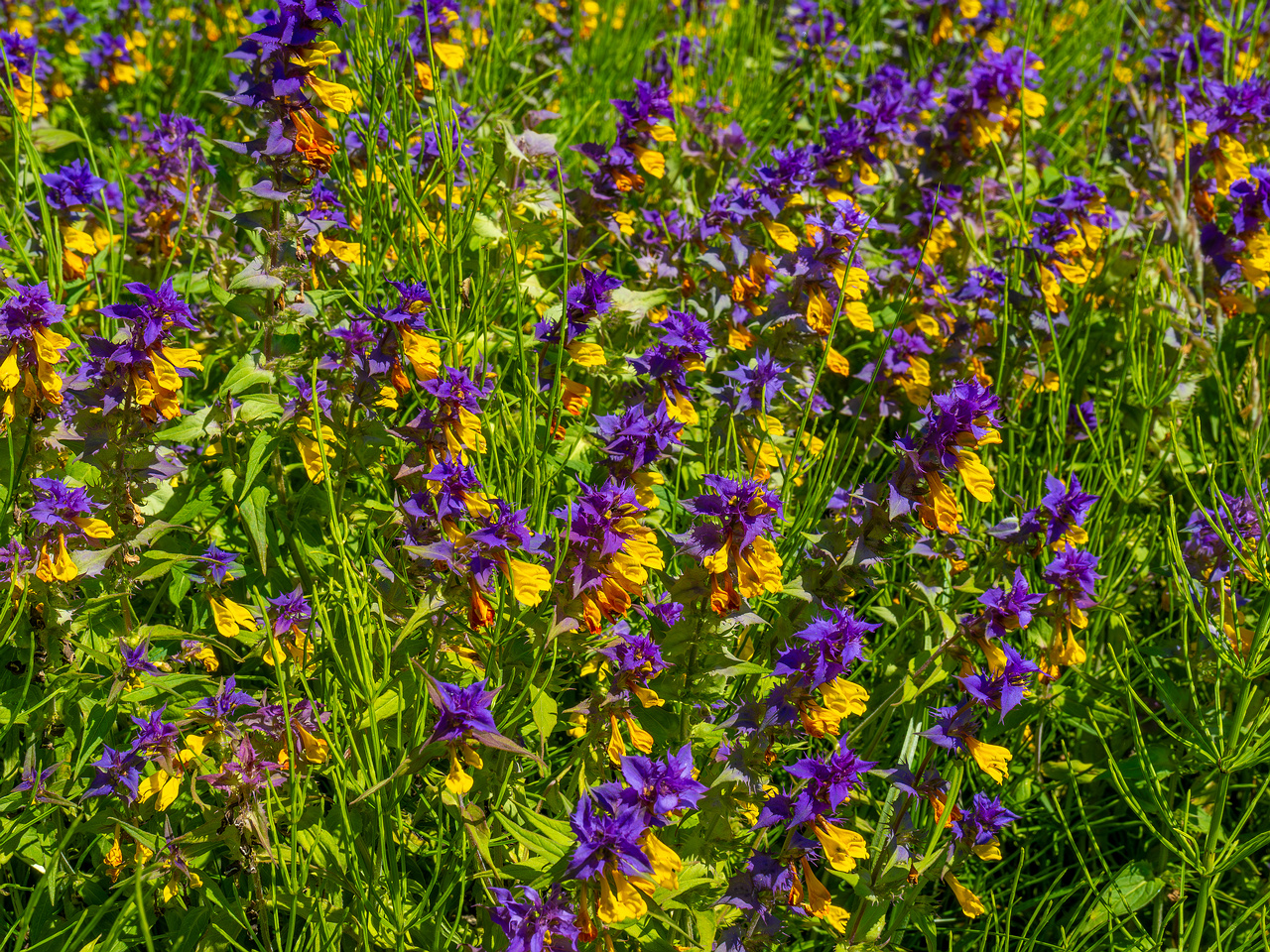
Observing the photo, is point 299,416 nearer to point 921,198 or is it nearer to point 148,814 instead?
point 148,814

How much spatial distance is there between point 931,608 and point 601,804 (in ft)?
3.18

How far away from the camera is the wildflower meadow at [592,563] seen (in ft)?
5.23

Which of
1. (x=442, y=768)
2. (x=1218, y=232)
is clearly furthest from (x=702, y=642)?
(x=1218, y=232)

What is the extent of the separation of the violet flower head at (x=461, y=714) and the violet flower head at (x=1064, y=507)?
1.19m

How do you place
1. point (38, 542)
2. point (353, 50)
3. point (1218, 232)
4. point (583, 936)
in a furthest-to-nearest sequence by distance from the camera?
1. point (1218, 232)
2. point (353, 50)
3. point (38, 542)
4. point (583, 936)

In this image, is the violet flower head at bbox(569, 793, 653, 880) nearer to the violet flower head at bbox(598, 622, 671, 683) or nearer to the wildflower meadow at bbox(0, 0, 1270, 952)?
the wildflower meadow at bbox(0, 0, 1270, 952)

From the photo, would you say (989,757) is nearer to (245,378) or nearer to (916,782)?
(916,782)

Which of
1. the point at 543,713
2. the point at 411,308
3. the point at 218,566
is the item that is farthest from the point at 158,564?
the point at 543,713

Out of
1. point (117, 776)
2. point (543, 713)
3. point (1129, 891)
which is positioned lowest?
point (1129, 891)

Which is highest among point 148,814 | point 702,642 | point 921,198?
point 921,198

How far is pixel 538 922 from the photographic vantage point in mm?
1316

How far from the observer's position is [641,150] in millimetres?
2699

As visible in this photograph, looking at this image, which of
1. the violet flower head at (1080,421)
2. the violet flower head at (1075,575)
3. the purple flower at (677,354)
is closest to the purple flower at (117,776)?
the purple flower at (677,354)

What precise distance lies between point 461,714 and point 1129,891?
4.86 ft
